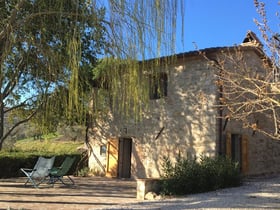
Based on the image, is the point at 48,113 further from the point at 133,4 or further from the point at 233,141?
the point at 233,141

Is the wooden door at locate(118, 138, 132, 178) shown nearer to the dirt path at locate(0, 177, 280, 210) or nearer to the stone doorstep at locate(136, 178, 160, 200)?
the dirt path at locate(0, 177, 280, 210)

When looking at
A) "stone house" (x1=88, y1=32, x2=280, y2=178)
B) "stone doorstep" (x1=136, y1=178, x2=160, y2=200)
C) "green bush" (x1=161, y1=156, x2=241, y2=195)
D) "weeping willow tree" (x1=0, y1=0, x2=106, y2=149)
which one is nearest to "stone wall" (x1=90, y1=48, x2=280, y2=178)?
"stone house" (x1=88, y1=32, x2=280, y2=178)

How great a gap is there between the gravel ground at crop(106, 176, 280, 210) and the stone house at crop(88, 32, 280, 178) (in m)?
2.36

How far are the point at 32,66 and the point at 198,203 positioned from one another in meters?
4.15

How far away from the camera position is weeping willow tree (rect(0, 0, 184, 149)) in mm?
2805

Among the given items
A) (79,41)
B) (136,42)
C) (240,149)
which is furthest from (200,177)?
(79,41)

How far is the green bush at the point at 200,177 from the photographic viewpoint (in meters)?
7.68

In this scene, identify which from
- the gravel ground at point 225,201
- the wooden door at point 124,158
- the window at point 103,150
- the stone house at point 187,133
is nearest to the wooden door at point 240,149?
the stone house at point 187,133

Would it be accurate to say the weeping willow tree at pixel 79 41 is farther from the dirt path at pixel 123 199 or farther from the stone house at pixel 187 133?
the stone house at pixel 187 133

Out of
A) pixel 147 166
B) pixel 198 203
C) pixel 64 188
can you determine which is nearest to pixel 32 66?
pixel 198 203

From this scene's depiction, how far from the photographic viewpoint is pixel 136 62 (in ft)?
9.65

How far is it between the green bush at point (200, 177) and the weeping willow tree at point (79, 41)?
4640mm

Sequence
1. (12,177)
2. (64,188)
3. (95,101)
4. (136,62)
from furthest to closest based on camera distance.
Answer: (12,177) → (64,188) → (95,101) → (136,62)

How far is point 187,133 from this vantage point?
421 inches
